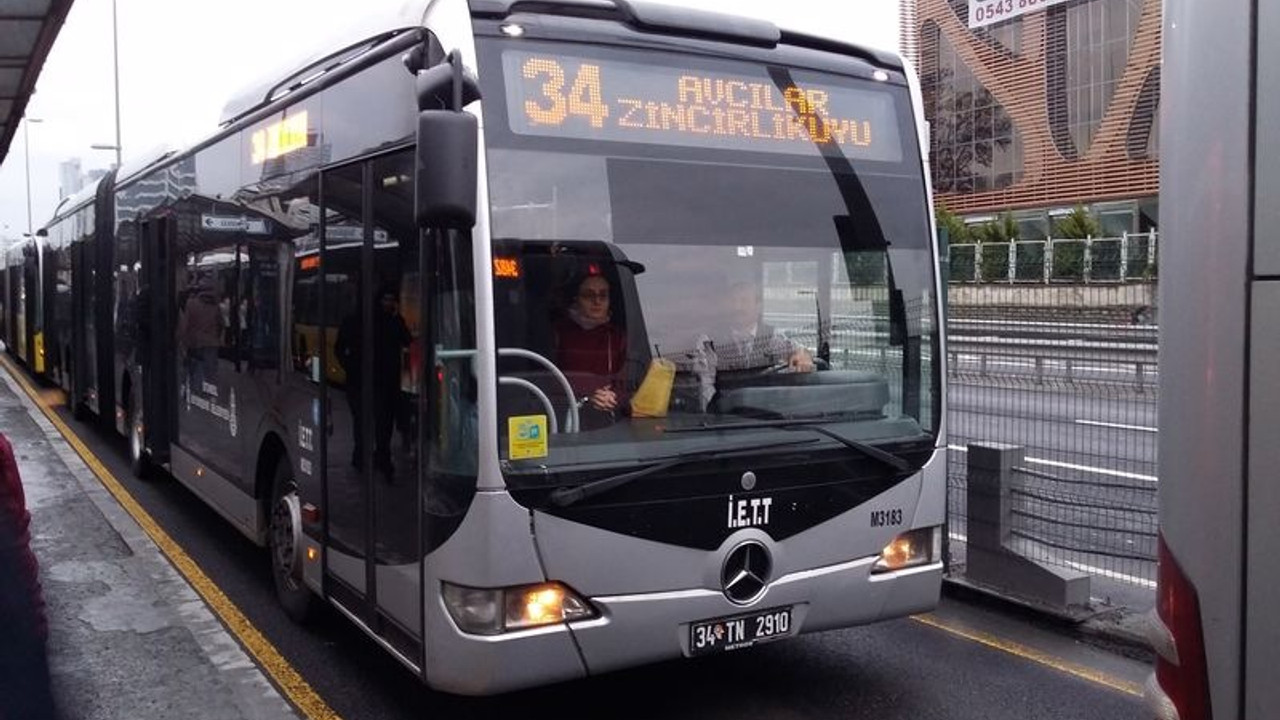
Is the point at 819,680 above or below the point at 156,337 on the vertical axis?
below

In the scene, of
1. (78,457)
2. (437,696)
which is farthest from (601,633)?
(78,457)

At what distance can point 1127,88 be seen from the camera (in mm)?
35969

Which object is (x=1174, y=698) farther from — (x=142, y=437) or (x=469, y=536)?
(x=142, y=437)

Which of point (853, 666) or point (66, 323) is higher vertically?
point (66, 323)

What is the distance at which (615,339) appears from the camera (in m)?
4.64

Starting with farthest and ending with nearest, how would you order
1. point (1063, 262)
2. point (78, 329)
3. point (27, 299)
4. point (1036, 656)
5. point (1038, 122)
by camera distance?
point (1038, 122) < point (27, 299) < point (78, 329) < point (1063, 262) < point (1036, 656)

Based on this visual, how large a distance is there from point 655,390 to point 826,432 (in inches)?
32.2

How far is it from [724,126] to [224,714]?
11.2 ft

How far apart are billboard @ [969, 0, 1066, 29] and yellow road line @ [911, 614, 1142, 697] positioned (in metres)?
3.33

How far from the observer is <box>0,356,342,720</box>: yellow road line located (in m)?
5.44

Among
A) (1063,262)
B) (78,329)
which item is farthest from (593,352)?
(78,329)

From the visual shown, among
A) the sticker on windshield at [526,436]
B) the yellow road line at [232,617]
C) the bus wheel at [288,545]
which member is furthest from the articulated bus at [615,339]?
the yellow road line at [232,617]

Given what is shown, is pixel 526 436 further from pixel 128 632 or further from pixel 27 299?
pixel 27 299

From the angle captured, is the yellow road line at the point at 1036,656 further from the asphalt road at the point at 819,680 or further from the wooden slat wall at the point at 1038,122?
A: the wooden slat wall at the point at 1038,122
